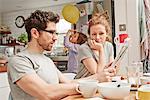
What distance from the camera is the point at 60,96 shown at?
1338 mm

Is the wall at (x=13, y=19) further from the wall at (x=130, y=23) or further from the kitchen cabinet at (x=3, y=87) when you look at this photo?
the wall at (x=130, y=23)

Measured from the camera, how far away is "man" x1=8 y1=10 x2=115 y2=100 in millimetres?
1371

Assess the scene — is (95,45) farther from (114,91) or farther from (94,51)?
(114,91)

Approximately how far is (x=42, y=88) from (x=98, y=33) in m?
0.80

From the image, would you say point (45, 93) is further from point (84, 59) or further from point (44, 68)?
point (84, 59)

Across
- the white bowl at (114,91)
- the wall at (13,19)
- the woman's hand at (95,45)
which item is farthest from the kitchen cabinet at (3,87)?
the wall at (13,19)

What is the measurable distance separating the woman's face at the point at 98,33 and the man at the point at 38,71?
0.42m

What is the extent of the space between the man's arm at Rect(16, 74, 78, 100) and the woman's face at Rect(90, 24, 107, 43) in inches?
27.7

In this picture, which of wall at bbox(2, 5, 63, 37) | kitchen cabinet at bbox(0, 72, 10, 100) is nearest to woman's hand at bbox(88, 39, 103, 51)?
kitchen cabinet at bbox(0, 72, 10, 100)

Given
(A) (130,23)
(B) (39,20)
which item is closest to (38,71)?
(B) (39,20)

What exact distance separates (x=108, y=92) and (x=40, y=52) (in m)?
0.66

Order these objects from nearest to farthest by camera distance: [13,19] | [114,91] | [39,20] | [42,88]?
A: 1. [114,91]
2. [42,88]
3. [39,20]
4. [13,19]

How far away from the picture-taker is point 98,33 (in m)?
1.99

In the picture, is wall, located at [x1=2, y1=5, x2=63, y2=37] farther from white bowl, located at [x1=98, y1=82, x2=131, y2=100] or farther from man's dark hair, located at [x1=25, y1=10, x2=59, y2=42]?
white bowl, located at [x1=98, y1=82, x2=131, y2=100]
